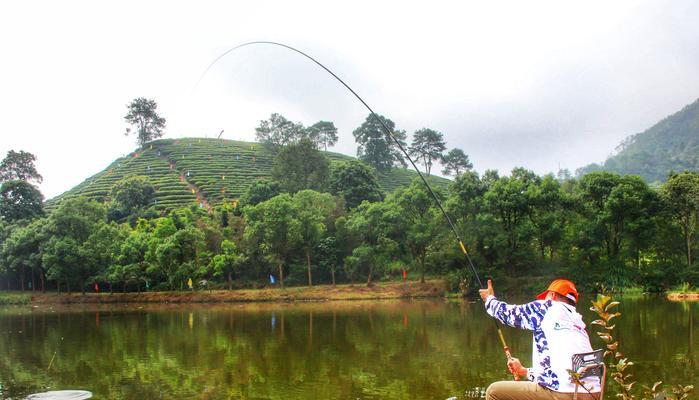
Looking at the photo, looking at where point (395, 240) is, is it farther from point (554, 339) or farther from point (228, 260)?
point (554, 339)

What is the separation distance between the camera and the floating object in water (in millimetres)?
12547

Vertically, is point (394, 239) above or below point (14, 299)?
above

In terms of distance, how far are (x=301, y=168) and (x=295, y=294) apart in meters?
34.0

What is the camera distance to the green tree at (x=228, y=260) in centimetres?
4928

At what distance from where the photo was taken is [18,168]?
86.1m

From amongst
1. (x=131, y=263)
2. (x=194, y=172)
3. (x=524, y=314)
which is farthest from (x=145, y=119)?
(x=524, y=314)

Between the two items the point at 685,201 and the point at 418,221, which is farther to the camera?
the point at 418,221

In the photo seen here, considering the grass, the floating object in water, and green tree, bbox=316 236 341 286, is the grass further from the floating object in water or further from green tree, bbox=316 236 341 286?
the floating object in water

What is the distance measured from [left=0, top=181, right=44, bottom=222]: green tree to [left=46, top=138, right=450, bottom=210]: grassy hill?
39.0ft

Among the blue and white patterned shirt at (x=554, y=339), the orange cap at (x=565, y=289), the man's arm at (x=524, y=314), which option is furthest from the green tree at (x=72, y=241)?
the orange cap at (x=565, y=289)

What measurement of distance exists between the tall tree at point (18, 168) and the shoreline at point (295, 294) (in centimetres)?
4402

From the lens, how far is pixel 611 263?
43531 millimetres

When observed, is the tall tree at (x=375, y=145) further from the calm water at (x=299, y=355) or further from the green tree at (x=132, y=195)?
the calm water at (x=299, y=355)

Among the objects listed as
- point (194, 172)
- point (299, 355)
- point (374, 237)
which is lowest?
point (299, 355)
